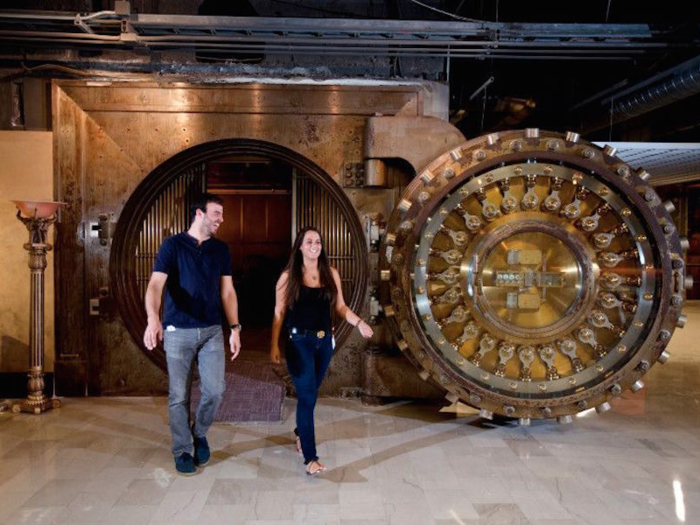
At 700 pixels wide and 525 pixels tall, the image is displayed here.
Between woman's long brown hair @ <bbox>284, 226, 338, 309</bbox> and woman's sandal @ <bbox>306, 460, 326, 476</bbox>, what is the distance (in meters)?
1.00

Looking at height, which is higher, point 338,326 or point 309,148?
point 309,148

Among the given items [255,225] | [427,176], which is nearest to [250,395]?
[427,176]

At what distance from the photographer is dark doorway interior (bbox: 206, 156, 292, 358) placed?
409 inches

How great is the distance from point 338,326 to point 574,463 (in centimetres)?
250

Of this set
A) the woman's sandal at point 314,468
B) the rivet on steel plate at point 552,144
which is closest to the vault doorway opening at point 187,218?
the rivet on steel plate at point 552,144

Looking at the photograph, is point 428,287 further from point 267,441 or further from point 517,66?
point 517,66

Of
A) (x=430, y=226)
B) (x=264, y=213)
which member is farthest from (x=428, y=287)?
(x=264, y=213)

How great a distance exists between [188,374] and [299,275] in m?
0.96

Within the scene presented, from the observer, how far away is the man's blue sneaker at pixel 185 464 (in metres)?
3.62

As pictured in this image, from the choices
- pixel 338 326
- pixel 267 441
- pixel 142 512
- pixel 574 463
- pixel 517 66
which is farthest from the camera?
pixel 517 66

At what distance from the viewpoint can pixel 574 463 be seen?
12.8ft

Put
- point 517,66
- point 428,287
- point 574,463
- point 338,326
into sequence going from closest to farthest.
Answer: point 574,463 < point 428,287 < point 338,326 < point 517,66

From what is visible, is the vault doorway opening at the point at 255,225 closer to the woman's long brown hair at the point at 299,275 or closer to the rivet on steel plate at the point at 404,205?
the rivet on steel plate at the point at 404,205

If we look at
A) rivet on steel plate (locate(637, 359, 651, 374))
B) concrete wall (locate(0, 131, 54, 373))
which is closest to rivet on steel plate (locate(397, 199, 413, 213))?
rivet on steel plate (locate(637, 359, 651, 374))
